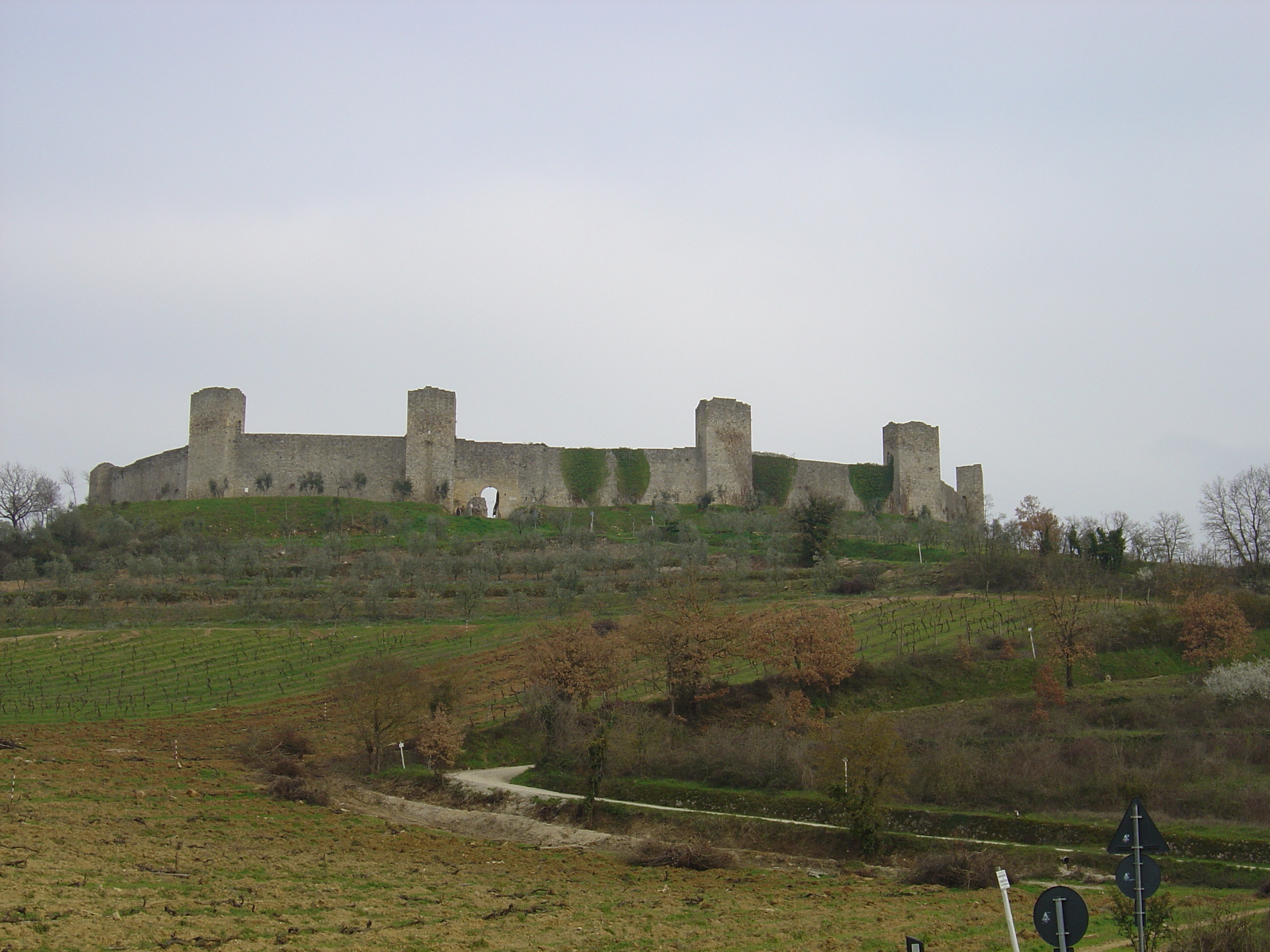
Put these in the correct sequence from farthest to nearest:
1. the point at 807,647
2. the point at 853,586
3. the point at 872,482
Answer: the point at 872,482 < the point at 853,586 < the point at 807,647

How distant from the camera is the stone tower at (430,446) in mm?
54219

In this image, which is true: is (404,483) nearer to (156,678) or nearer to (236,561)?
(236,561)

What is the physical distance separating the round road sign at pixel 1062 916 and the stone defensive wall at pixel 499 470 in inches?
1615

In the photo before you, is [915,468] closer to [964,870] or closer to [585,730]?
[585,730]

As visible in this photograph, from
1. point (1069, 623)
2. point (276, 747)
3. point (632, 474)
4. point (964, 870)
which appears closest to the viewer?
point (964, 870)

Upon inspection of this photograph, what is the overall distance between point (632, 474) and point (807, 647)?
31.3 meters

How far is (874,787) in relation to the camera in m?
19.7

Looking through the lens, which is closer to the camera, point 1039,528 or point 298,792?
point 298,792

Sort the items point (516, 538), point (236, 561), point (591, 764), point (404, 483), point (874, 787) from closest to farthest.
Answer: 1. point (874, 787)
2. point (591, 764)
3. point (236, 561)
4. point (516, 538)
5. point (404, 483)

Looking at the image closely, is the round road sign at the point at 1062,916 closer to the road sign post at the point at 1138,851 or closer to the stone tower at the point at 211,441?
the road sign post at the point at 1138,851

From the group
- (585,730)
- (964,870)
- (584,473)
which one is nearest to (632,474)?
(584,473)

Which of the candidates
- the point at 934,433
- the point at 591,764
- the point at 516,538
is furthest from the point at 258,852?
the point at 934,433

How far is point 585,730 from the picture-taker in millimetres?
26141

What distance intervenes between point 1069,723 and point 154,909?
1897 cm
